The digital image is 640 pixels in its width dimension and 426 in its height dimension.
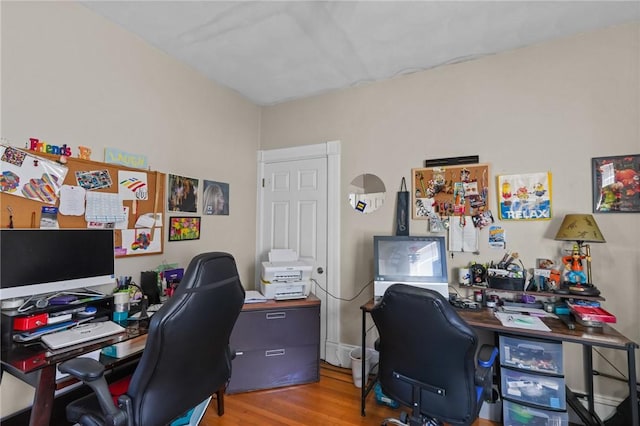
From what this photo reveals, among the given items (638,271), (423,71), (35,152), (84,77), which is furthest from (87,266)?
(638,271)

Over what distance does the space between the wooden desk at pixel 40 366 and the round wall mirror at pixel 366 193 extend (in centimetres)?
211

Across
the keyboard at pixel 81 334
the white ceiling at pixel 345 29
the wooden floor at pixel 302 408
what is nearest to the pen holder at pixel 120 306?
the keyboard at pixel 81 334

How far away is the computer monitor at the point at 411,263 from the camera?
2279mm

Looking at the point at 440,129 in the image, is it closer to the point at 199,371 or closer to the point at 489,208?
the point at 489,208

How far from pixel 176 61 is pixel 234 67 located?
0.47m

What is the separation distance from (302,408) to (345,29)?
272cm

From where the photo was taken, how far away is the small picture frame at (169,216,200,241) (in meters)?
2.44

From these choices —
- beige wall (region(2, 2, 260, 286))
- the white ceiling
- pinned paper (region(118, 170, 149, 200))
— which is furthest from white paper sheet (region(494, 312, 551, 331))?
pinned paper (region(118, 170, 149, 200))

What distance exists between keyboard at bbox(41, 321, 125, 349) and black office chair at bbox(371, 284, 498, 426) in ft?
4.66

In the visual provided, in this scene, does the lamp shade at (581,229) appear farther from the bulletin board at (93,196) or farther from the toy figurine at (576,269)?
the bulletin board at (93,196)

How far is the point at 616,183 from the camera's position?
6.51ft

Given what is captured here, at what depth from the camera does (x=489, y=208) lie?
234cm

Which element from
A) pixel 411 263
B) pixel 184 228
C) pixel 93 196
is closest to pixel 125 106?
pixel 93 196

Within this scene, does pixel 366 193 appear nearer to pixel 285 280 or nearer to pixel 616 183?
pixel 285 280
